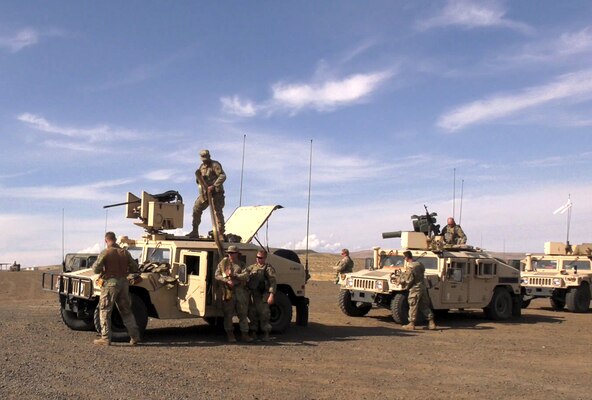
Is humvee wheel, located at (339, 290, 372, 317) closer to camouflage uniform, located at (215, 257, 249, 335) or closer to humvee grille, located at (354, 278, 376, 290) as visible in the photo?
humvee grille, located at (354, 278, 376, 290)

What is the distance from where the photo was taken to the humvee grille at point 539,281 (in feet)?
64.2

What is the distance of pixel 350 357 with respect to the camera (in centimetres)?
957

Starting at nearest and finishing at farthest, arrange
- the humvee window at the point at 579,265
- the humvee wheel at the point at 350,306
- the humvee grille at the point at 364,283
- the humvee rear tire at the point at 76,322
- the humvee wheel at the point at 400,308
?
the humvee rear tire at the point at 76,322
the humvee wheel at the point at 400,308
the humvee grille at the point at 364,283
the humvee wheel at the point at 350,306
the humvee window at the point at 579,265

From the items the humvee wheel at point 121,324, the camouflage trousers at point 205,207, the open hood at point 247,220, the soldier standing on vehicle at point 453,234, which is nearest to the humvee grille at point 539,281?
the soldier standing on vehicle at point 453,234

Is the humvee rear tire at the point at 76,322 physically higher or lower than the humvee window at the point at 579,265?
lower

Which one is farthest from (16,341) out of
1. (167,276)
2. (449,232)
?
(449,232)

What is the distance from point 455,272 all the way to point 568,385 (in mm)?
7009

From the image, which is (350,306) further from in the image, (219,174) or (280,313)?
(219,174)

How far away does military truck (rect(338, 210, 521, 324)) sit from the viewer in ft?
47.2

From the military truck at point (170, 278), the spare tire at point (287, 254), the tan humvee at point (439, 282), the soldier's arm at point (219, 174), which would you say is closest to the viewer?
the military truck at point (170, 278)

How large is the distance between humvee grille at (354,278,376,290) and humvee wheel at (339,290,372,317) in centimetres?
82

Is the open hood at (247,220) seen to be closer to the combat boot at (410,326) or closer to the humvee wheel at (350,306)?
the combat boot at (410,326)

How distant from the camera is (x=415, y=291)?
13578mm

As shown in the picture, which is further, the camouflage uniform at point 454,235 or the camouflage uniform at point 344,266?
the camouflage uniform at point 344,266
